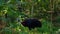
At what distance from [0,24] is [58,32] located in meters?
0.37

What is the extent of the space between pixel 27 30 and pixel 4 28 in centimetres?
13

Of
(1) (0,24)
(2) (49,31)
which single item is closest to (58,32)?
(2) (49,31)

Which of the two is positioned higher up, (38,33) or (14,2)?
(14,2)

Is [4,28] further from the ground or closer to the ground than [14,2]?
closer to the ground

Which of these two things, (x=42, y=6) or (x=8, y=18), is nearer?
(x=8, y=18)

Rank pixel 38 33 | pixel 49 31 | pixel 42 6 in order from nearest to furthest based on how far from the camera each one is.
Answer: pixel 38 33, pixel 49 31, pixel 42 6

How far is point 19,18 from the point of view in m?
0.99

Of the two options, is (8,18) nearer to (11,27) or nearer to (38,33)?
(11,27)

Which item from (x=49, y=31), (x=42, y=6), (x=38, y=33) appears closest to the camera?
(x=38, y=33)

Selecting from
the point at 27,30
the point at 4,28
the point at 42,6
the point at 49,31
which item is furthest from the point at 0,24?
the point at 42,6

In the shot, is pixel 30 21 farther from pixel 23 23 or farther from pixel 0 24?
pixel 0 24

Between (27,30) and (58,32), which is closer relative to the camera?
(27,30)

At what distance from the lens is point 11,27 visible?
97 centimetres

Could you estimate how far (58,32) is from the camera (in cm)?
114
